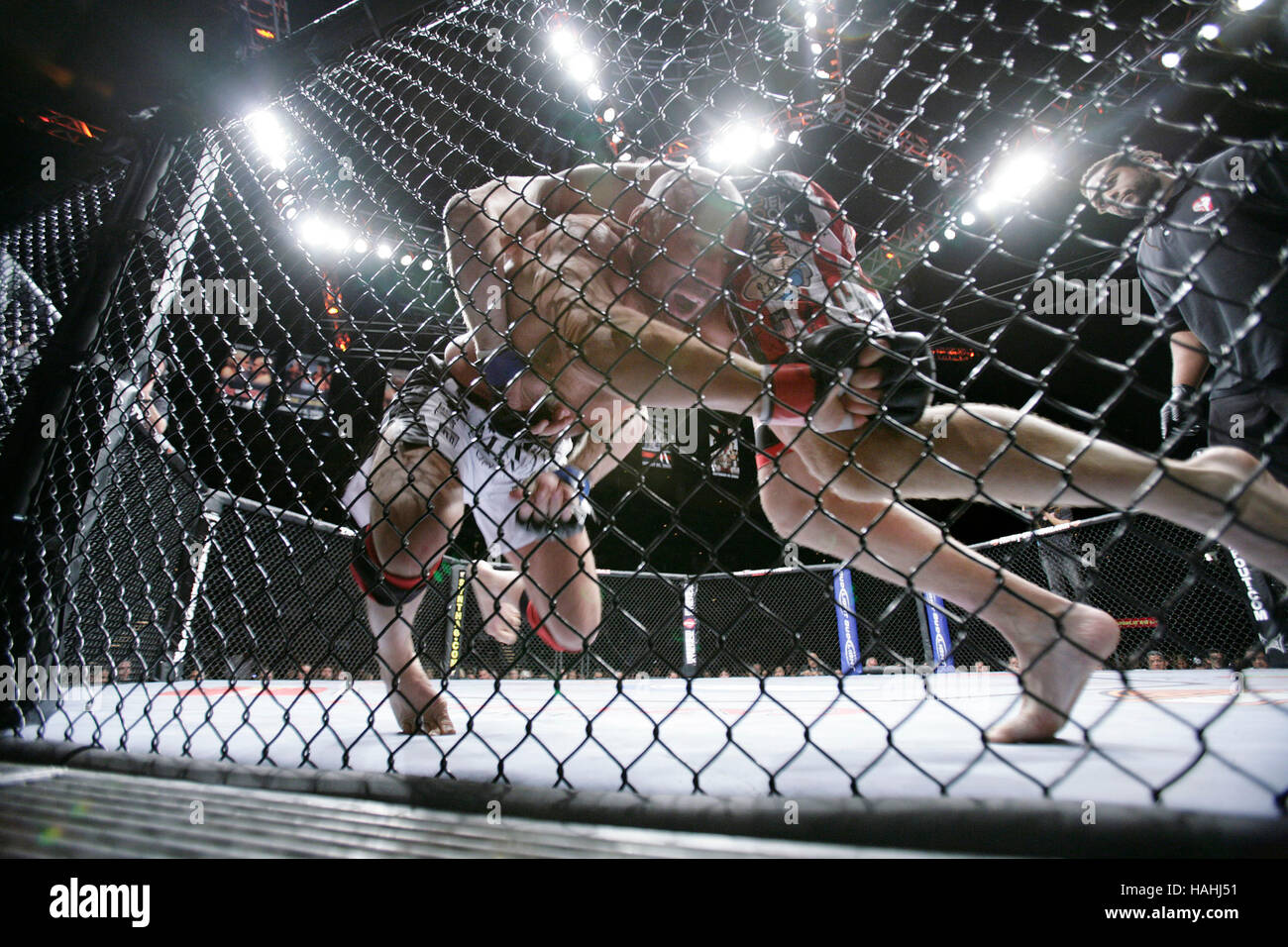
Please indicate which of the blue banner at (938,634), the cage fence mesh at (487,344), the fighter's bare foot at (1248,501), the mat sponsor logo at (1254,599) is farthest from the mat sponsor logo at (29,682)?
the blue banner at (938,634)

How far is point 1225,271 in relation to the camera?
141 centimetres

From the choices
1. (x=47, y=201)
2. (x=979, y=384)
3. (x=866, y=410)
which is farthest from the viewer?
(x=979, y=384)

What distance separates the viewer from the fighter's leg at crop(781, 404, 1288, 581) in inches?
29.8

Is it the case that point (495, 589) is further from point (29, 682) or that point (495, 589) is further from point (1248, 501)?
point (1248, 501)

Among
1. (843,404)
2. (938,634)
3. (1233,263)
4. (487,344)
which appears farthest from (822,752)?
(938,634)

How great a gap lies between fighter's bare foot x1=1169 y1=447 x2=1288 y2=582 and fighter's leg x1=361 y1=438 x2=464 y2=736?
127 cm
